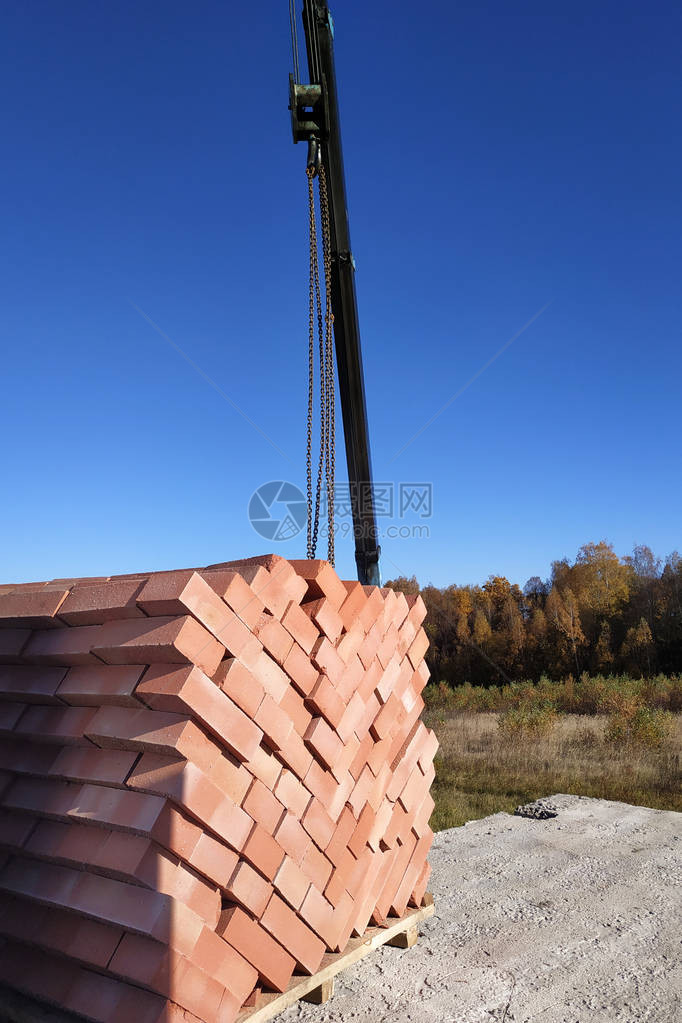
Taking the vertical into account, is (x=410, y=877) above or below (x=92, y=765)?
below

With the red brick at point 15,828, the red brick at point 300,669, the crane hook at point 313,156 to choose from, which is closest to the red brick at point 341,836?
the red brick at point 300,669

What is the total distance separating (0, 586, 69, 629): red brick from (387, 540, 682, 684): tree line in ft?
77.3

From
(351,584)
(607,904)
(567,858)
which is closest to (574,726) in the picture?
(567,858)

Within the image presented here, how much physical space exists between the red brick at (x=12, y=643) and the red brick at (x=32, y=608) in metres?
0.03

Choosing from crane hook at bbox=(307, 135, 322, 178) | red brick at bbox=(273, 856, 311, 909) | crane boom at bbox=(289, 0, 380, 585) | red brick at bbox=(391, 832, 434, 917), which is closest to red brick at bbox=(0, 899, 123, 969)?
red brick at bbox=(273, 856, 311, 909)

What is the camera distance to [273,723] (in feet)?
7.25

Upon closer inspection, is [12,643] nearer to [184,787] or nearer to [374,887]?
[184,787]

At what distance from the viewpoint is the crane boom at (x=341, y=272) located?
503 centimetres

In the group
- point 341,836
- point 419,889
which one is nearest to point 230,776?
point 341,836

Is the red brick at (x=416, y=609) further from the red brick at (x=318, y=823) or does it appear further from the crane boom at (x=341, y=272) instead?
the crane boom at (x=341, y=272)

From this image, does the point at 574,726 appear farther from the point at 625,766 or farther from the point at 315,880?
the point at 315,880

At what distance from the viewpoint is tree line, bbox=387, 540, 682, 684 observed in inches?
1009

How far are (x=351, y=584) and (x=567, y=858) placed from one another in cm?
385

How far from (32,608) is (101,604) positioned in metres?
0.46
